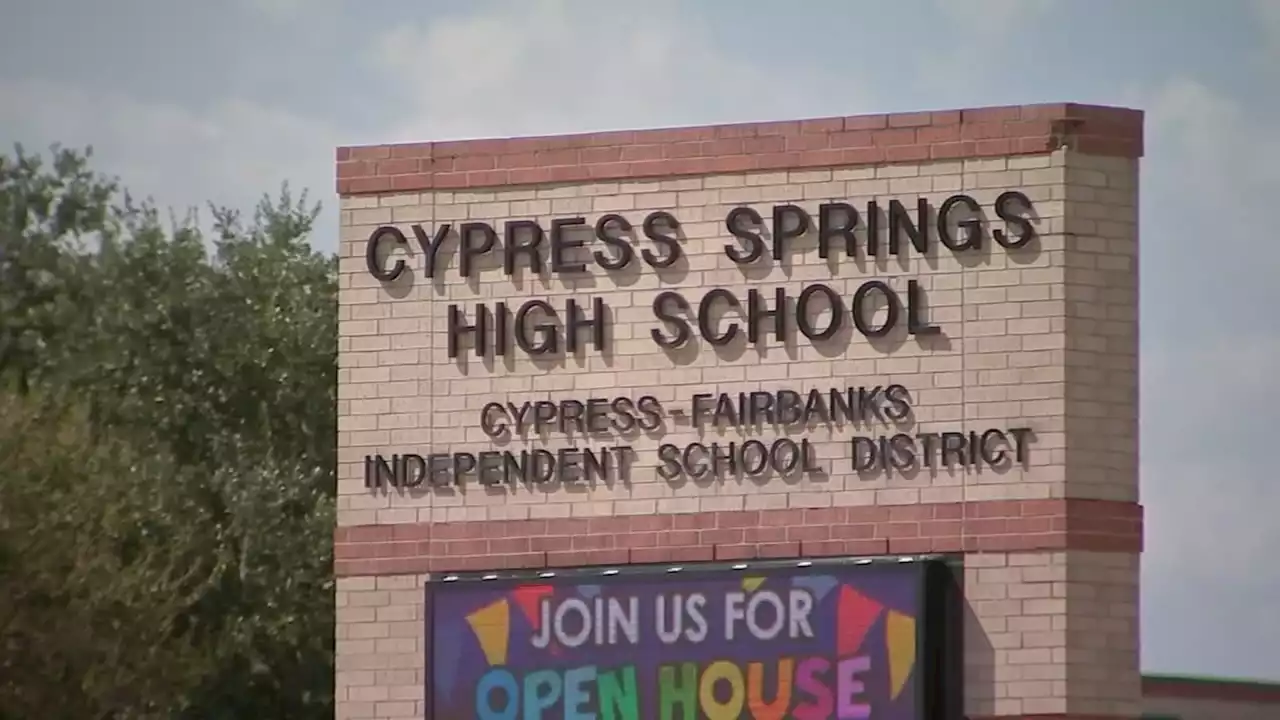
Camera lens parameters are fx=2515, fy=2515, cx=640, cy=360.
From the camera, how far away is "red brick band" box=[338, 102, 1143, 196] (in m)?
18.0

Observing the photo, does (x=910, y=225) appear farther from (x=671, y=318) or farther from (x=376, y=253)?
(x=376, y=253)

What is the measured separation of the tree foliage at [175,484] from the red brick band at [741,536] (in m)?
8.42

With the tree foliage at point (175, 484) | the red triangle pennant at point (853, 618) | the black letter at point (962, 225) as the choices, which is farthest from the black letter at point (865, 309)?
the tree foliage at point (175, 484)

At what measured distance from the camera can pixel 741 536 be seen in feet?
59.8

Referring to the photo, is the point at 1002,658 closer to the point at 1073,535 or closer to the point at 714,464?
the point at 1073,535

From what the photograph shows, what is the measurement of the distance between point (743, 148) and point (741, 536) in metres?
2.86

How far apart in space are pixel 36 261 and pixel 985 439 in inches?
1042

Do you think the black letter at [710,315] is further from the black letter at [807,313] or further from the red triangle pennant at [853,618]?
the red triangle pennant at [853,618]

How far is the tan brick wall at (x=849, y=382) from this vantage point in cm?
1755

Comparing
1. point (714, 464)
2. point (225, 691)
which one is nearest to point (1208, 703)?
point (225, 691)

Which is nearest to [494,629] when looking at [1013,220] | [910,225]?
[910,225]

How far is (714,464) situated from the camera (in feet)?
60.2

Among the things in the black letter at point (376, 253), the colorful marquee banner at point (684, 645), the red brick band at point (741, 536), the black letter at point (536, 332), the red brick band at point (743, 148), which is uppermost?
the red brick band at point (743, 148)

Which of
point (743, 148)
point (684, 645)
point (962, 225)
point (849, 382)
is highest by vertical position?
point (743, 148)
